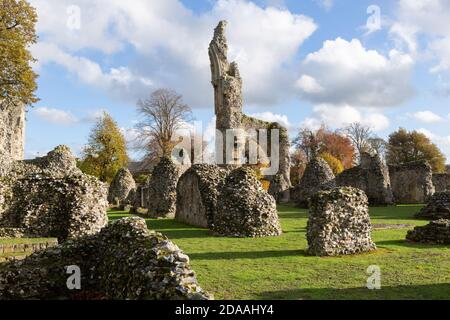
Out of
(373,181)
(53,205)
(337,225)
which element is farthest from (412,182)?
(53,205)

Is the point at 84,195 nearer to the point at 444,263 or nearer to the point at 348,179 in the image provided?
→ the point at 444,263

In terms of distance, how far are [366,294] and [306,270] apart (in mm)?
2171

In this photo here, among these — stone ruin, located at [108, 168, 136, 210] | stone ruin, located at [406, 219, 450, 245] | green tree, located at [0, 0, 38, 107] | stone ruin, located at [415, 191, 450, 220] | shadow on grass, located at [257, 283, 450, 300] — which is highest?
green tree, located at [0, 0, 38, 107]

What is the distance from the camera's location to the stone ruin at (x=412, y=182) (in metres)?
35.8

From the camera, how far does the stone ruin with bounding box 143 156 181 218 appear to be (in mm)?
24125

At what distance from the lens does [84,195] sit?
14.4 meters

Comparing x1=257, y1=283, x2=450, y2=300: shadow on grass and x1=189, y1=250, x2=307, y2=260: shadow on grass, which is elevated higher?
x1=189, y1=250, x2=307, y2=260: shadow on grass

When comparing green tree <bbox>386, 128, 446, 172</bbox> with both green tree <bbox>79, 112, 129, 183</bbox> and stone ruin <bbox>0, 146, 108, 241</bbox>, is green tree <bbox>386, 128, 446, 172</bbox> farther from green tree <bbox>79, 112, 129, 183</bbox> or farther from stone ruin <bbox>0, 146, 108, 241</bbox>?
stone ruin <bbox>0, 146, 108, 241</bbox>

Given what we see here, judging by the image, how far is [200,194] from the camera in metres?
19.5

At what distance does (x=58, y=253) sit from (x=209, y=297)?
3.62m

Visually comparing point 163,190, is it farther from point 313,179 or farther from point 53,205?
point 313,179

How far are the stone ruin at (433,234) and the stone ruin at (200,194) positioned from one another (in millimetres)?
7551

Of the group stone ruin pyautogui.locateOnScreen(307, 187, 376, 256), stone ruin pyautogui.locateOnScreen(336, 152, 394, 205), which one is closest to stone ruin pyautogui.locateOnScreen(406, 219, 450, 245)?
stone ruin pyautogui.locateOnScreen(307, 187, 376, 256)

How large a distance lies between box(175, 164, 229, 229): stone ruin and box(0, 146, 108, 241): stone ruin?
5.24 metres
